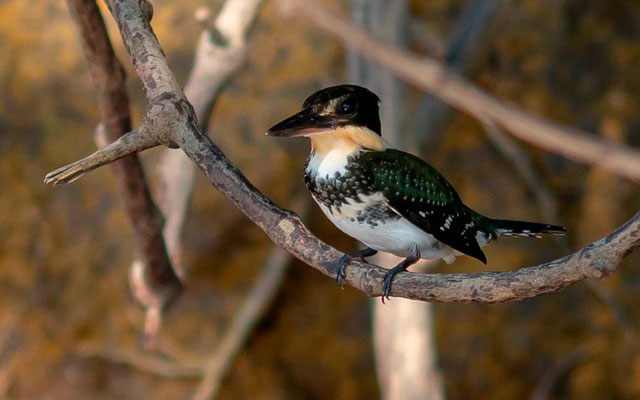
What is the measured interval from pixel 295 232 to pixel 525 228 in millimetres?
322

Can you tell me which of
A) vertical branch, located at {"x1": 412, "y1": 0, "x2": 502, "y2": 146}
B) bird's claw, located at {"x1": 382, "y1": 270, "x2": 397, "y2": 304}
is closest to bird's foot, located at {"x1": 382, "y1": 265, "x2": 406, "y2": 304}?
bird's claw, located at {"x1": 382, "y1": 270, "x2": 397, "y2": 304}

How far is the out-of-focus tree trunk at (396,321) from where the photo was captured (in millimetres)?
2404

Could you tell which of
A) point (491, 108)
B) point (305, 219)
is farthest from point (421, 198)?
point (305, 219)

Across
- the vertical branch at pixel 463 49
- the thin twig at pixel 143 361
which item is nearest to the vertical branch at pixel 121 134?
the vertical branch at pixel 463 49

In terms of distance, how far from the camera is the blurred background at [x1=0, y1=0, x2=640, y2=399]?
2.84 meters

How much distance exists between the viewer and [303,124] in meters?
1.01

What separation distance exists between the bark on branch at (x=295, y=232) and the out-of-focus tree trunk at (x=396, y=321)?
134cm

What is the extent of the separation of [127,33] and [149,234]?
485 millimetres

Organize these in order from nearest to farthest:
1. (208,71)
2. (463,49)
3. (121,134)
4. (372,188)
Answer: (372,188) < (121,134) < (208,71) < (463,49)

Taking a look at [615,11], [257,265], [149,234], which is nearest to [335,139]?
[149,234]

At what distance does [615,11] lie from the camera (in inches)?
118

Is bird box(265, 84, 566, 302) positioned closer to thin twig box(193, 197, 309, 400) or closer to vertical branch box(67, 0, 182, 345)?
vertical branch box(67, 0, 182, 345)

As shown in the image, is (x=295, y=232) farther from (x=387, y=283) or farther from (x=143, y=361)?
(x=143, y=361)

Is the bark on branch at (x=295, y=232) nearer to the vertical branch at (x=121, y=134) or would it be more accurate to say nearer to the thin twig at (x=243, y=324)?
the vertical branch at (x=121, y=134)
